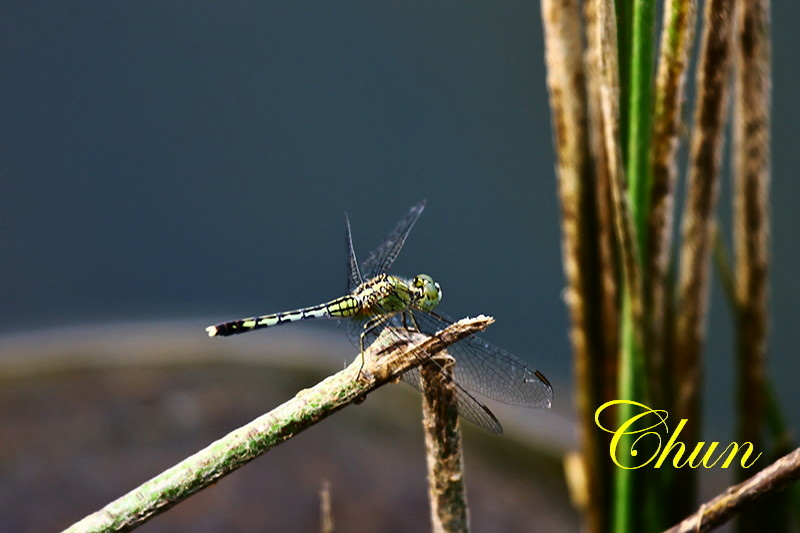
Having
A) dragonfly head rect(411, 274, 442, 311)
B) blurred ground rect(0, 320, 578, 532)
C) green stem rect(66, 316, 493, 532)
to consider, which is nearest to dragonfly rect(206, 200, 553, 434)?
dragonfly head rect(411, 274, 442, 311)

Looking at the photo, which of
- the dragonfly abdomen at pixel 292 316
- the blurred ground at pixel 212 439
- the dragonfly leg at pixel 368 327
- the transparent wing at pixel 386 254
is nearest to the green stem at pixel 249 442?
the dragonfly leg at pixel 368 327

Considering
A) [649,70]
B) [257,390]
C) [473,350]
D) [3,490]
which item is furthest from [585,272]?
[3,490]

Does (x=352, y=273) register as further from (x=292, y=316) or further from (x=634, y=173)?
(x=634, y=173)

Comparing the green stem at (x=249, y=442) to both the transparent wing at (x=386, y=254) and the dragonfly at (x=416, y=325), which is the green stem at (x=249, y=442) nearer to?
the dragonfly at (x=416, y=325)

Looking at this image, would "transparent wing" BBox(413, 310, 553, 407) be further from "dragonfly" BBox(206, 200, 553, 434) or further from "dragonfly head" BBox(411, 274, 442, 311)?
"dragonfly head" BBox(411, 274, 442, 311)

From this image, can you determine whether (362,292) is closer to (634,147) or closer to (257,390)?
(634,147)
